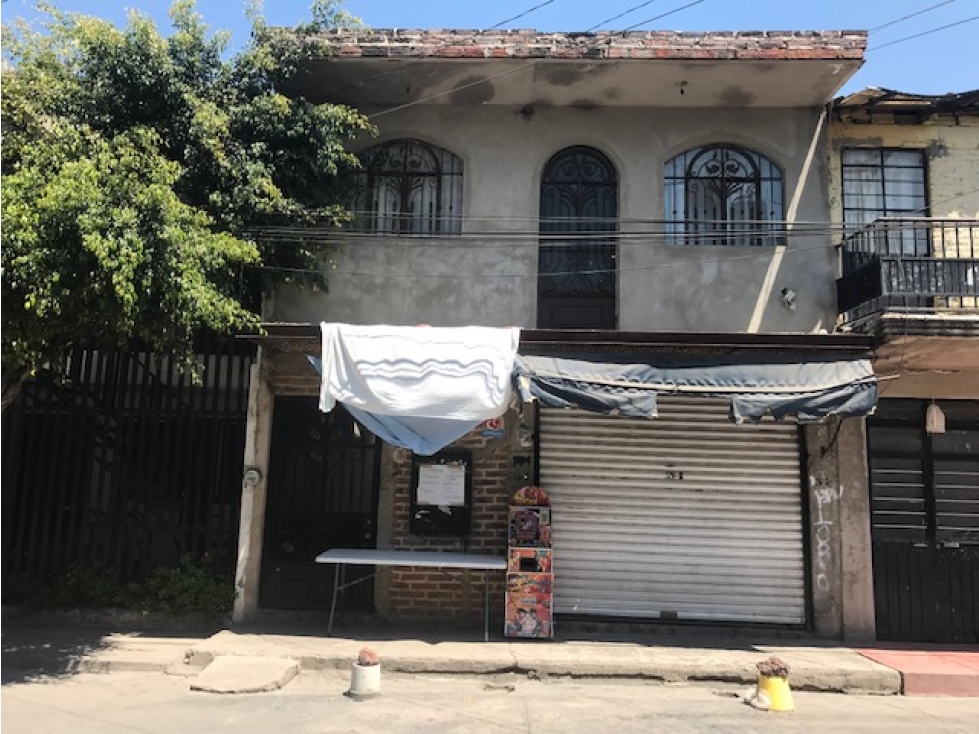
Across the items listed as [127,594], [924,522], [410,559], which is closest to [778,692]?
[410,559]

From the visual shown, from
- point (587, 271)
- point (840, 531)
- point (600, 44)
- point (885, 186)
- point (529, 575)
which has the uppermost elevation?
point (600, 44)

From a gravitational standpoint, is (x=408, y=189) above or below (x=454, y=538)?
above

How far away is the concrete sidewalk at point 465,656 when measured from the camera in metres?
7.29

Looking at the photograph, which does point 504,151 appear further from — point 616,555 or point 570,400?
point 616,555

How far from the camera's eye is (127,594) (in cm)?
884

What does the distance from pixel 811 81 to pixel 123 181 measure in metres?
8.07

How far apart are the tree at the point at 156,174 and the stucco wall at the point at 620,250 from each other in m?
0.76

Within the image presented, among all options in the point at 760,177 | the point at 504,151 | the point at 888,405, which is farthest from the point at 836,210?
the point at 504,151

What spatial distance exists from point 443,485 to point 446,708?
10.7 feet

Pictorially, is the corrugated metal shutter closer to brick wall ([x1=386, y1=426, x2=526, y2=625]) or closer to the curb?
brick wall ([x1=386, y1=426, x2=526, y2=625])

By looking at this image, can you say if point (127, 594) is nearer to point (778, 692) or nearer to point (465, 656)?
point (465, 656)

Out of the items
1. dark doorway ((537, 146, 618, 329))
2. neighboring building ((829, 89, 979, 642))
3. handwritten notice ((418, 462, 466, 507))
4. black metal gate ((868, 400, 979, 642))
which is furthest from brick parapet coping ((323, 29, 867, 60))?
handwritten notice ((418, 462, 466, 507))

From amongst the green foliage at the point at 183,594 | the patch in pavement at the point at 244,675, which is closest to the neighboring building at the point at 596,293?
the green foliage at the point at 183,594

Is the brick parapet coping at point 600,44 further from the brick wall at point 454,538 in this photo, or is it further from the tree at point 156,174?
the brick wall at point 454,538
